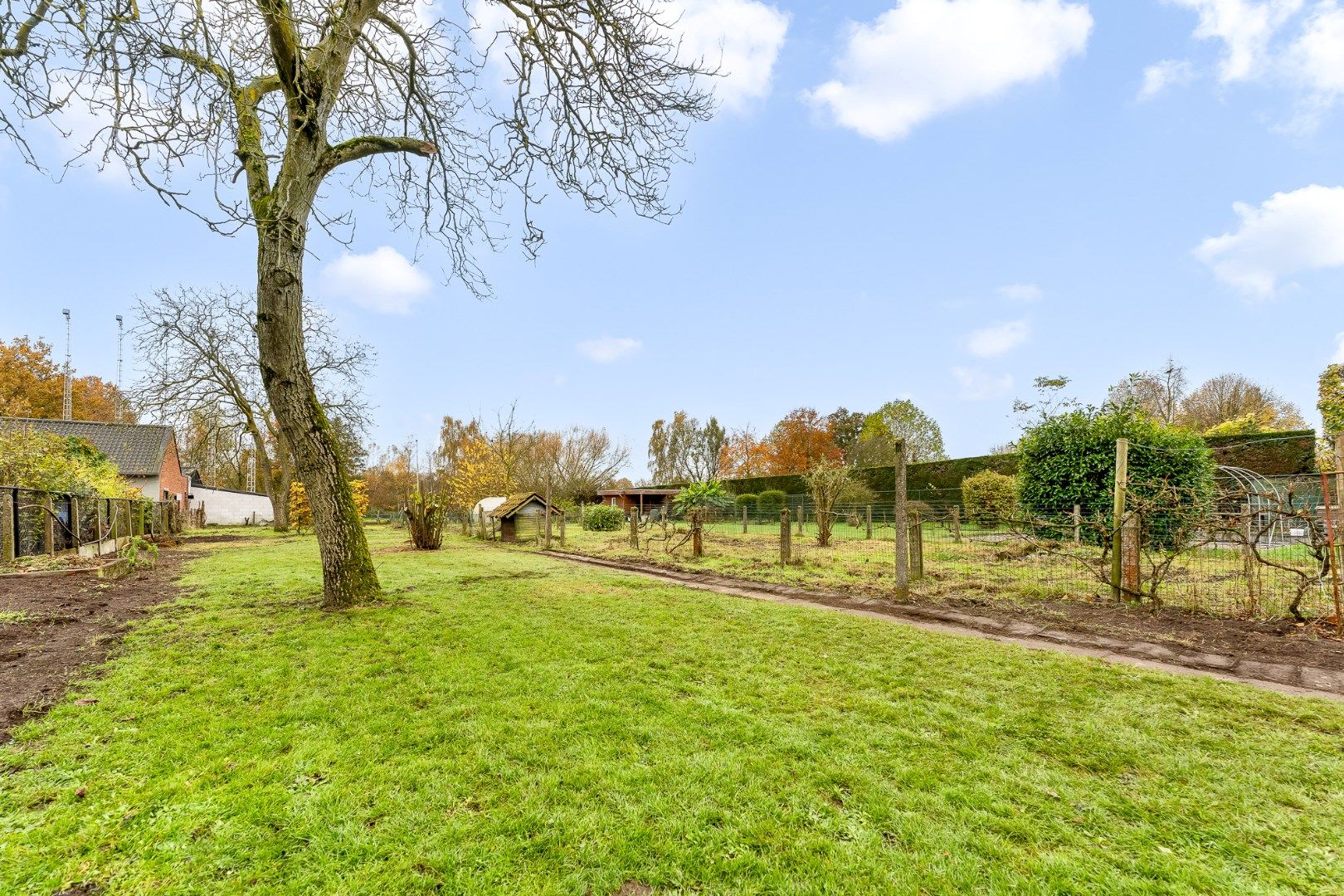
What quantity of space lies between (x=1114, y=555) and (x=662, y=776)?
669cm

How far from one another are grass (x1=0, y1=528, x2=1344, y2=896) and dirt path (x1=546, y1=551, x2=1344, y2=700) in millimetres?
589

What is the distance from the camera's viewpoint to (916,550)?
325 inches

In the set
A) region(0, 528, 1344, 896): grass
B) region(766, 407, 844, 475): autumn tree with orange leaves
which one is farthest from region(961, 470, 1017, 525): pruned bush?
region(766, 407, 844, 475): autumn tree with orange leaves

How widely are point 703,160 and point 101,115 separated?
584cm

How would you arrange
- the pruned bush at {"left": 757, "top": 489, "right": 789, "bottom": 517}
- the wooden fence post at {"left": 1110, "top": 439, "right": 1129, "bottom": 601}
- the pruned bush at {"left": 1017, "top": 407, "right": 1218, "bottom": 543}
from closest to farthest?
1. the wooden fence post at {"left": 1110, "top": 439, "right": 1129, "bottom": 601}
2. the pruned bush at {"left": 1017, "top": 407, "right": 1218, "bottom": 543}
3. the pruned bush at {"left": 757, "top": 489, "right": 789, "bottom": 517}

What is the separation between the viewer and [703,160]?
22.6 feet

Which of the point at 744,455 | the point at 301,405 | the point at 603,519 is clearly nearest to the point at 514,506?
the point at 603,519

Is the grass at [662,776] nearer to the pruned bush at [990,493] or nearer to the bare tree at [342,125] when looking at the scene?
the bare tree at [342,125]

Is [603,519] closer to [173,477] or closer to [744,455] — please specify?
[173,477]

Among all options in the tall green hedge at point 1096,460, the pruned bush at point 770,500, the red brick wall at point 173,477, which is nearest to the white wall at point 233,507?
the red brick wall at point 173,477

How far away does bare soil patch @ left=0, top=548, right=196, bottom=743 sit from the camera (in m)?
3.42

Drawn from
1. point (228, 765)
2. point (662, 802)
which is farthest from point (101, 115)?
point (662, 802)

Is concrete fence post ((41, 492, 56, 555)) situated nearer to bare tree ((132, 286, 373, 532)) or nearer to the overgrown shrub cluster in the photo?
the overgrown shrub cluster

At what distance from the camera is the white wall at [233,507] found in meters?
32.2
